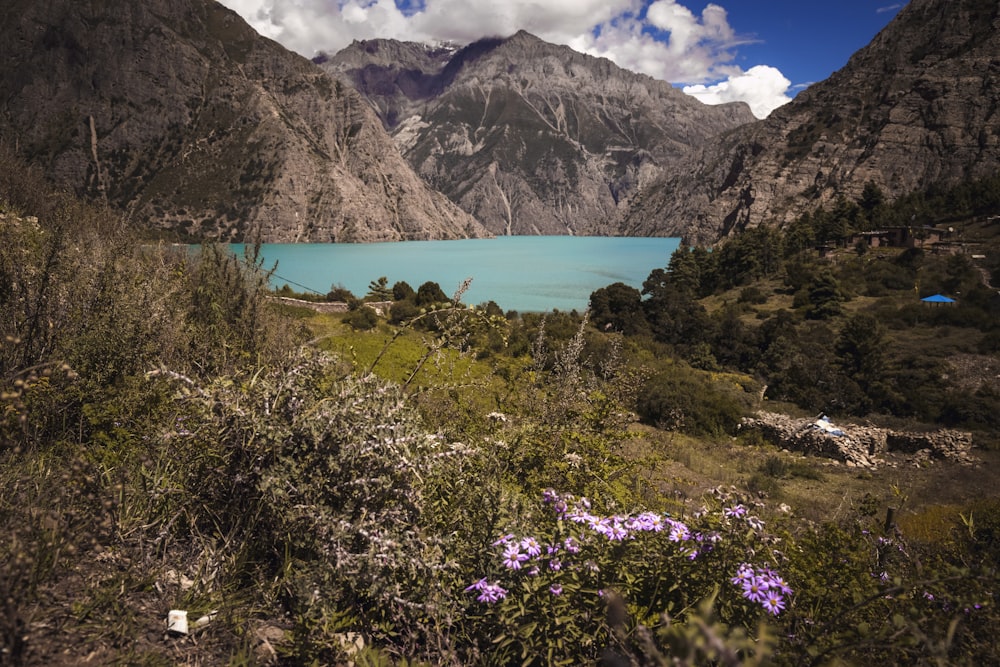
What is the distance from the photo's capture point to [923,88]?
Result: 102 m

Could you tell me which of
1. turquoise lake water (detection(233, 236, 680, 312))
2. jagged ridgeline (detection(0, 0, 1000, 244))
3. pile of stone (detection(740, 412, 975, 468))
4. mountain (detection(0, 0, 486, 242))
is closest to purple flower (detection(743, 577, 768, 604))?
pile of stone (detection(740, 412, 975, 468))

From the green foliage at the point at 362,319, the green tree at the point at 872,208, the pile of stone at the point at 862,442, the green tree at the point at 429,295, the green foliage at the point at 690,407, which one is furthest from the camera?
the green tree at the point at 872,208

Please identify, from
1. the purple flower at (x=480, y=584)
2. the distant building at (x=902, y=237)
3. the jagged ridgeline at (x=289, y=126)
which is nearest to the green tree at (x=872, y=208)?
the distant building at (x=902, y=237)

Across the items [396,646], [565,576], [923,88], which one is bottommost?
[396,646]

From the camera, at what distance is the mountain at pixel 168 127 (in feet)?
496

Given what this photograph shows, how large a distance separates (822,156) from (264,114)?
162328mm

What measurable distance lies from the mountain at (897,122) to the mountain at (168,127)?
119 metres

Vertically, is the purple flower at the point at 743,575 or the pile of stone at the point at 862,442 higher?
the purple flower at the point at 743,575

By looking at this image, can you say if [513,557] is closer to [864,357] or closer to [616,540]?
[616,540]

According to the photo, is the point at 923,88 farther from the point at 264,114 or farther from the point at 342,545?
the point at 264,114

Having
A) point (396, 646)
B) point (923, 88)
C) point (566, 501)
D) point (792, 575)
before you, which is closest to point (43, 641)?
point (396, 646)

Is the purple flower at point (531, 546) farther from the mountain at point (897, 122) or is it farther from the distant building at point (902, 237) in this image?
the mountain at point (897, 122)

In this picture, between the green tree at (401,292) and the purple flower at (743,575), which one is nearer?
the purple flower at (743,575)

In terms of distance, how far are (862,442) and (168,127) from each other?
660 feet
